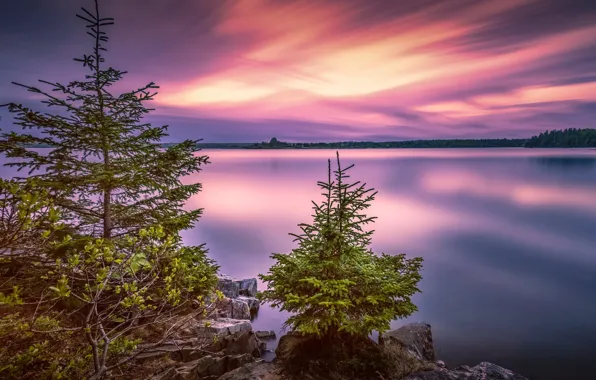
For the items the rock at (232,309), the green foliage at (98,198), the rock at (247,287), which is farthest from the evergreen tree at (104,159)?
the rock at (247,287)

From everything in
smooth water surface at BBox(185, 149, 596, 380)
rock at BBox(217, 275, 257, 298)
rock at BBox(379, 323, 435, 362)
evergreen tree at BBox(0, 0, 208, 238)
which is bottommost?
smooth water surface at BBox(185, 149, 596, 380)

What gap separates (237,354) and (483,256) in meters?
20.2

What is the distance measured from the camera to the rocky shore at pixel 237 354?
7996 mm

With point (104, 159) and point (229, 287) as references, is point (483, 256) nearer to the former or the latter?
point (229, 287)

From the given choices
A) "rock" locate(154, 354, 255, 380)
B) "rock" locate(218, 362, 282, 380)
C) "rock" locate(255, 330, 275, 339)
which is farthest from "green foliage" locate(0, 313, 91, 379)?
"rock" locate(255, 330, 275, 339)

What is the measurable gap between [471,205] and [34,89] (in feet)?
154

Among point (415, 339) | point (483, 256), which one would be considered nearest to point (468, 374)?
point (415, 339)

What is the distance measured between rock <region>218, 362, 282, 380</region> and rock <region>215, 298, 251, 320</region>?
3.38 meters

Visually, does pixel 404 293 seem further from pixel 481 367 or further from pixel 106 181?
pixel 106 181

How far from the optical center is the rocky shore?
7996mm

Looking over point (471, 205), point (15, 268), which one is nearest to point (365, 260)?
point (15, 268)

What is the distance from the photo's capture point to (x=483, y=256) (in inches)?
933

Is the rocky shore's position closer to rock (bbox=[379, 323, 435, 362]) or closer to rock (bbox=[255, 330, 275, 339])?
rock (bbox=[379, 323, 435, 362])

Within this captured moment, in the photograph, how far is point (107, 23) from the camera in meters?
8.62
